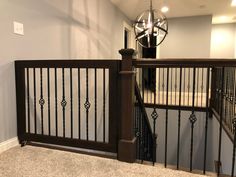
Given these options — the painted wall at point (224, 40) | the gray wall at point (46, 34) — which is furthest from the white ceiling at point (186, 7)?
the painted wall at point (224, 40)

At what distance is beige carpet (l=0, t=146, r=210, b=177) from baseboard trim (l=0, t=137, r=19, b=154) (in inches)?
2.9

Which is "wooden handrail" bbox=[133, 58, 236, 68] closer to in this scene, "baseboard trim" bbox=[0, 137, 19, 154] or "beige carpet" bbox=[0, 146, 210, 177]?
"beige carpet" bbox=[0, 146, 210, 177]

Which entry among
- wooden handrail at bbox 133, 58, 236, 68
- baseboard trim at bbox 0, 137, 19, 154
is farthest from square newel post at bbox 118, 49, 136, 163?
baseboard trim at bbox 0, 137, 19, 154

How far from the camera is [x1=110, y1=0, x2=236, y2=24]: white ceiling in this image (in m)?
5.19

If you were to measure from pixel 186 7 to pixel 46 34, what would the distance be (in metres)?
4.31

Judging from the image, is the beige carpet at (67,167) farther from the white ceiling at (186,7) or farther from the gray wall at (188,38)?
the gray wall at (188,38)

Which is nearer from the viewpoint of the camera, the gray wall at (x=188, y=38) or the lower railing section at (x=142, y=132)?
the lower railing section at (x=142, y=132)

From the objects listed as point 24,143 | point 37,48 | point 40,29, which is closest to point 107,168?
point 24,143

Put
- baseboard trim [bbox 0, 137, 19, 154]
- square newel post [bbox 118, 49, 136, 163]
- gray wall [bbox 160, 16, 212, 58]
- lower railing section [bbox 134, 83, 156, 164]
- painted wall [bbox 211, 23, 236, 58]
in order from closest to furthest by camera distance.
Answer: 1. square newel post [bbox 118, 49, 136, 163]
2. baseboard trim [bbox 0, 137, 19, 154]
3. lower railing section [bbox 134, 83, 156, 164]
4. gray wall [bbox 160, 16, 212, 58]
5. painted wall [bbox 211, 23, 236, 58]

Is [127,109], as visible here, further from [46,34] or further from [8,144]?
[46,34]

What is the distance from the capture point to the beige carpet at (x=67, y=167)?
1.64m

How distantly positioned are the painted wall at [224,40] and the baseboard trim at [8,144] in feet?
24.7

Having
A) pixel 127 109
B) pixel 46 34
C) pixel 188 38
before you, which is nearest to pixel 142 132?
pixel 127 109

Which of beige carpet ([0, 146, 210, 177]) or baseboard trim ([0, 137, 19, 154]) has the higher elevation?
baseboard trim ([0, 137, 19, 154])
